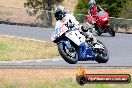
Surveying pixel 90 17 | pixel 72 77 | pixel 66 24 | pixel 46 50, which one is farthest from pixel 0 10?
pixel 66 24

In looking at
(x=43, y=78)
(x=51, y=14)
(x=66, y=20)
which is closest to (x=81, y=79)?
(x=66, y=20)

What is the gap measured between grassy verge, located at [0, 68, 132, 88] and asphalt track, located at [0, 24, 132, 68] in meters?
0.28

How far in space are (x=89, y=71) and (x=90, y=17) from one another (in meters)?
5.14

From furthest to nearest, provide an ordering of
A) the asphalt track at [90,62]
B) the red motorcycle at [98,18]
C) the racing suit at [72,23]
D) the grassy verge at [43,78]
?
the asphalt track at [90,62], the red motorcycle at [98,18], the grassy verge at [43,78], the racing suit at [72,23]

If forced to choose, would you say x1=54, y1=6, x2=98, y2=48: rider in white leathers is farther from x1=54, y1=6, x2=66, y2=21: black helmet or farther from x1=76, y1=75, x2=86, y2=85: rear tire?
x1=76, y1=75, x2=86, y2=85: rear tire

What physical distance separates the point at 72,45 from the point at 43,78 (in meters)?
4.85

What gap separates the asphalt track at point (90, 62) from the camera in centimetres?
1644

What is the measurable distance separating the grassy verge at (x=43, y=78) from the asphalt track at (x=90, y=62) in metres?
0.28

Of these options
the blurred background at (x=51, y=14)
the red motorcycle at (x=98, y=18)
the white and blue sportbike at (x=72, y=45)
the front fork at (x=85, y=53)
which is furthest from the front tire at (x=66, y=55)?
the blurred background at (x=51, y=14)

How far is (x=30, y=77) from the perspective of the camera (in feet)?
50.2

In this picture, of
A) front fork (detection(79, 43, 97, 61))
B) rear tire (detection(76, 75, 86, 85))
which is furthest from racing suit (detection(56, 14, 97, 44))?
rear tire (detection(76, 75, 86, 85))

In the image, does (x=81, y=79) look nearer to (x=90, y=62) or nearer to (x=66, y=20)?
(x=66, y=20)

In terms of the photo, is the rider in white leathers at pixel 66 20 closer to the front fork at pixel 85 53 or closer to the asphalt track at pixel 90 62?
the front fork at pixel 85 53

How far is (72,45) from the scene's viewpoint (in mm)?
10734
